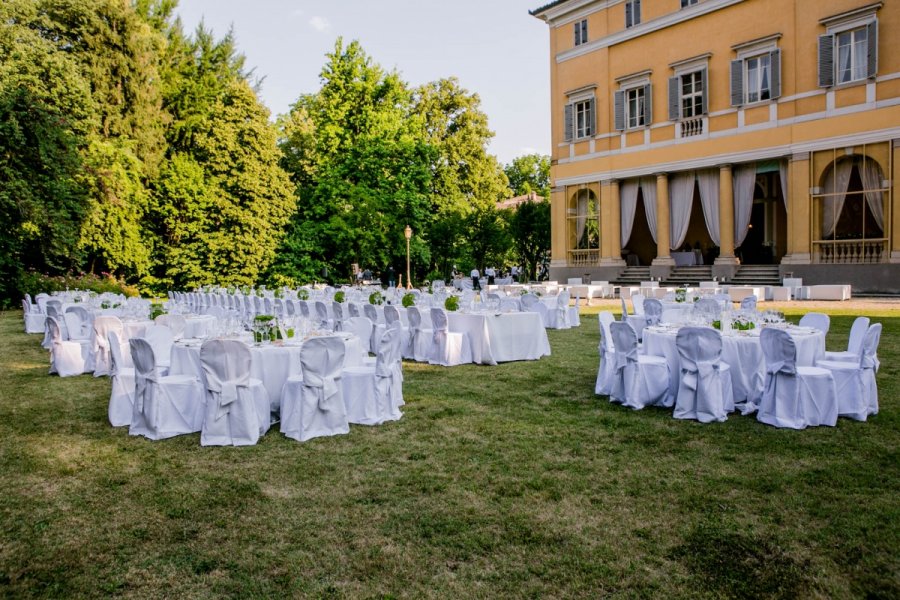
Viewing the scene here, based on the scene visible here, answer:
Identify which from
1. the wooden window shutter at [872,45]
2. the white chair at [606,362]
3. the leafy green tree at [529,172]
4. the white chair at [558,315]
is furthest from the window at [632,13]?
the leafy green tree at [529,172]

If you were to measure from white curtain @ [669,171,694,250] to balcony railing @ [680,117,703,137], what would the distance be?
1489mm

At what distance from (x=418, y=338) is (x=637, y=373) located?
4.48 metres

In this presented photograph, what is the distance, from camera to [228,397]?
5586mm

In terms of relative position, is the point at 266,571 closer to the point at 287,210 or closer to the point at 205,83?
the point at 287,210

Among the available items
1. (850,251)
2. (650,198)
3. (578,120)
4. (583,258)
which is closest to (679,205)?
(650,198)

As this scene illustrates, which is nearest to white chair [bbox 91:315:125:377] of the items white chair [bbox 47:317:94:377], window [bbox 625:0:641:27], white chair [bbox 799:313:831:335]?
white chair [bbox 47:317:94:377]

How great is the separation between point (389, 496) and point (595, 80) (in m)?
25.6

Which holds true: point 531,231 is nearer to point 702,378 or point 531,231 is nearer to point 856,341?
point 856,341

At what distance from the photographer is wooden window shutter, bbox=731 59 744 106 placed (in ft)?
73.6

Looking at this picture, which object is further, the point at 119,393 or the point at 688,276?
the point at 688,276

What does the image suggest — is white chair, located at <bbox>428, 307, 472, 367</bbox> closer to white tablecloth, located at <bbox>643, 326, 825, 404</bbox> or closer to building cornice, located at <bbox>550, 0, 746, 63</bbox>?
white tablecloth, located at <bbox>643, 326, 825, 404</bbox>

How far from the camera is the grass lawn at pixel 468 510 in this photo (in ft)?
10.6

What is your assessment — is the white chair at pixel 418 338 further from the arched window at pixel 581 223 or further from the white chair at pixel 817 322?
the arched window at pixel 581 223

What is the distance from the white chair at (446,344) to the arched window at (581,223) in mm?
18556
